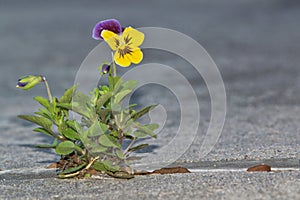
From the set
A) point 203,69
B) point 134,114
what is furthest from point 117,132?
point 203,69

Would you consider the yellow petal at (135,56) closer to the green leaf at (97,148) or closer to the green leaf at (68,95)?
the green leaf at (68,95)

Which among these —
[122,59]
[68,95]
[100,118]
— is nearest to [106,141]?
[100,118]

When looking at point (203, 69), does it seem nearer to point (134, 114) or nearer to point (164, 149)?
point (164, 149)

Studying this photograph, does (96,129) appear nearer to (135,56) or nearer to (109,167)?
(109,167)

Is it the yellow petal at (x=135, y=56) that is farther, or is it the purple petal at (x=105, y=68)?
the yellow petal at (x=135, y=56)

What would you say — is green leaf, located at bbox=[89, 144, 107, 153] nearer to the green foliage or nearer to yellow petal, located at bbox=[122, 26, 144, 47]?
the green foliage

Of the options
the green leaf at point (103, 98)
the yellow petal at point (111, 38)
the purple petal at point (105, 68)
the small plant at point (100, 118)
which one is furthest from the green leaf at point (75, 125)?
the yellow petal at point (111, 38)

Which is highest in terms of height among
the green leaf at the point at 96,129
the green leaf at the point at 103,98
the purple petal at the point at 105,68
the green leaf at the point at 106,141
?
the purple petal at the point at 105,68
